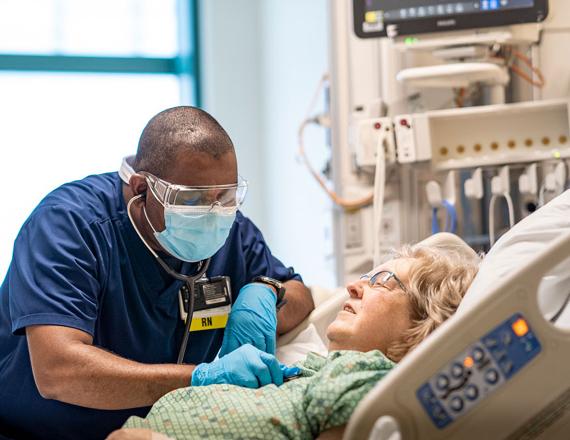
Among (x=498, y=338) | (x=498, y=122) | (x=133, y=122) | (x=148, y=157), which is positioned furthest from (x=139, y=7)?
(x=498, y=338)

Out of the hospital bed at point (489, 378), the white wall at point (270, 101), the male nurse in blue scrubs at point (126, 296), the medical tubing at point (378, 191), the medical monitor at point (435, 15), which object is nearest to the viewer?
the hospital bed at point (489, 378)

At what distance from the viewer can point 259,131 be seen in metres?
5.32

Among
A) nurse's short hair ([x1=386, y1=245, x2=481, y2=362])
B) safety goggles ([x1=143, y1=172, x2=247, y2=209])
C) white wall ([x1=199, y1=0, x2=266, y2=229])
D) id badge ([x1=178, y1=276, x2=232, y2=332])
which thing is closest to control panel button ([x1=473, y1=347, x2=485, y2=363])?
nurse's short hair ([x1=386, y1=245, x2=481, y2=362])

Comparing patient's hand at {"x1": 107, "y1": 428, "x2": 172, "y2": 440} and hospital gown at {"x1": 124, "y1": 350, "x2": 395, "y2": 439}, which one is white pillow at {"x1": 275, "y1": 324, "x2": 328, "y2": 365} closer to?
hospital gown at {"x1": 124, "y1": 350, "x2": 395, "y2": 439}

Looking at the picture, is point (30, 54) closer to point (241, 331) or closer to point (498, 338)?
point (241, 331)

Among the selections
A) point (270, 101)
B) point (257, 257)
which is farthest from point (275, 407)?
point (270, 101)

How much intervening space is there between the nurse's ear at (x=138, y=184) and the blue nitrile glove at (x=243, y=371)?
51 cm

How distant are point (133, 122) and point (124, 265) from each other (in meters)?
3.19

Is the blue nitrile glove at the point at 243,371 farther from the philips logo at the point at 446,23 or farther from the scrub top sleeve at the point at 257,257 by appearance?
the philips logo at the point at 446,23

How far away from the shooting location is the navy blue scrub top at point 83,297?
80.4 inches

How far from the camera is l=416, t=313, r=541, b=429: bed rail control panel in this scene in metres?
1.44

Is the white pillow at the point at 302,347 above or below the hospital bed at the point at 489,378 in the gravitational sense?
below

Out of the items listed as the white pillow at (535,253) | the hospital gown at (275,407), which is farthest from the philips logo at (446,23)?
the hospital gown at (275,407)

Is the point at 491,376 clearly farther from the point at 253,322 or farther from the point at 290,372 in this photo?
the point at 253,322
